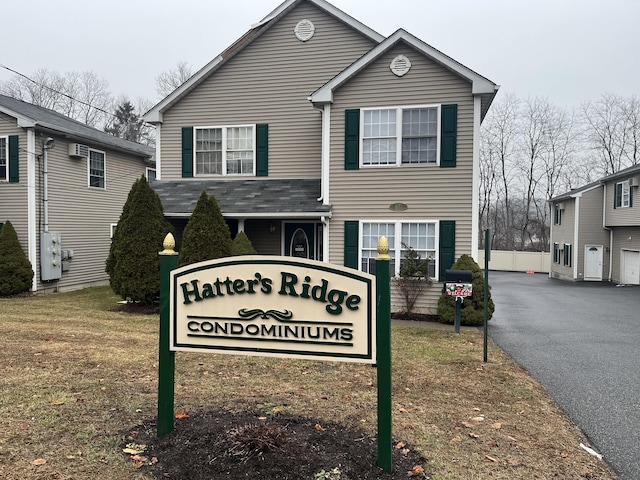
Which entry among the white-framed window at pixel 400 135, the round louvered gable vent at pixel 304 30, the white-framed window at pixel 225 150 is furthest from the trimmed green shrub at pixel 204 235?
the round louvered gable vent at pixel 304 30

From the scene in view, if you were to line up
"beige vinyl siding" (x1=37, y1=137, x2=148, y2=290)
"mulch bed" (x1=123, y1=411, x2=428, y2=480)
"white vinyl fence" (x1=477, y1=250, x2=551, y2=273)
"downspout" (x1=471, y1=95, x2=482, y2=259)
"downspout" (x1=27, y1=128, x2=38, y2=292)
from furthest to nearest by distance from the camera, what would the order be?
"white vinyl fence" (x1=477, y1=250, x2=551, y2=273)
"beige vinyl siding" (x1=37, y1=137, x2=148, y2=290)
"downspout" (x1=27, y1=128, x2=38, y2=292)
"downspout" (x1=471, y1=95, x2=482, y2=259)
"mulch bed" (x1=123, y1=411, x2=428, y2=480)

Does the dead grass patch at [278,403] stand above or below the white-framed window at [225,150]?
below

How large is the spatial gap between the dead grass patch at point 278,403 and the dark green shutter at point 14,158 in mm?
7016

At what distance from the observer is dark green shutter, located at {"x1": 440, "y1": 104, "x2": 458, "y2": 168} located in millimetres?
10086

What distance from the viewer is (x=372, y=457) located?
3514 millimetres

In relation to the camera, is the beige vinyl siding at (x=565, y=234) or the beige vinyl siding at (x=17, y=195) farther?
the beige vinyl siding at (x=565, y=234)

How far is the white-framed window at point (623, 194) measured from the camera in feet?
71.0

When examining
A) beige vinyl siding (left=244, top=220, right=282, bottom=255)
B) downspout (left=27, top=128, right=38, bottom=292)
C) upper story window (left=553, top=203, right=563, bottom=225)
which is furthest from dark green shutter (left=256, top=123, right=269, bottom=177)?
upper story window (left=553, top=203, right=563, bottom=225)

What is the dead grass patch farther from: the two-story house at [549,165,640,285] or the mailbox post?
the two-story house at [549,165,640,285]

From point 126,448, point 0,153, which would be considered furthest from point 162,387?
point 0,153

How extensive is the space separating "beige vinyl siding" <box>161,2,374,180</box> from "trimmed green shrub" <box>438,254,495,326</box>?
15.5 ft

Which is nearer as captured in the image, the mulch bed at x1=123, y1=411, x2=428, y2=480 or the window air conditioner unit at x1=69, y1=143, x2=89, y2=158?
the mulch bed at x1=123, y1=411, x2=428, y2=480

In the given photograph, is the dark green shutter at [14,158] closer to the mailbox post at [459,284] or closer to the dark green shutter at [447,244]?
the dark green shutter at [447,244]

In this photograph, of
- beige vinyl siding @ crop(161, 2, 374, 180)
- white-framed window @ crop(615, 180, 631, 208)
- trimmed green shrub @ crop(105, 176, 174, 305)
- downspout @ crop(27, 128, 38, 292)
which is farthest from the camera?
white-framed window @ crop(615, 180, 631, 208)
